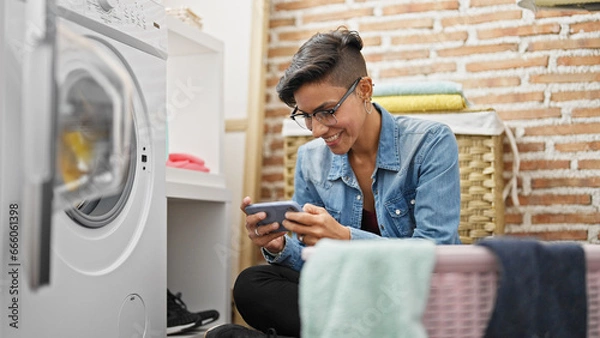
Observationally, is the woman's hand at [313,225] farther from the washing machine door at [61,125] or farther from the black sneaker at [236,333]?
the washing machine door at [61,125]

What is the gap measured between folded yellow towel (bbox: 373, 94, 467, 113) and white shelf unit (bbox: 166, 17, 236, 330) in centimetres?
58

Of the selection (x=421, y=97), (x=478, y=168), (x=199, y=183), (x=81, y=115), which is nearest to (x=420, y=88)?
(x=421, y=97)

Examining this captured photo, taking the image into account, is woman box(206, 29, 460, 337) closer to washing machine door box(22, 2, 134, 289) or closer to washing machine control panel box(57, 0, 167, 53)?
washing machine control panel box(57, 0, 167, 53)

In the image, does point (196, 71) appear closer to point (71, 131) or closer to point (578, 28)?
point (578, 28)

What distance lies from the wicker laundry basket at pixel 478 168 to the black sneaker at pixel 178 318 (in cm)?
85

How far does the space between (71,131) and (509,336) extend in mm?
680

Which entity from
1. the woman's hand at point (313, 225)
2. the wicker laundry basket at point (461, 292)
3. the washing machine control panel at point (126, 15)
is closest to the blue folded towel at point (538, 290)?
the wicker laundry basket at point (461, 292)

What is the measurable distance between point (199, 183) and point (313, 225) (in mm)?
731

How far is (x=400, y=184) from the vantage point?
5.36 feet

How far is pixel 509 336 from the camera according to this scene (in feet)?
3.09

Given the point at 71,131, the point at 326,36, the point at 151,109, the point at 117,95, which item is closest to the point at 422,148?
the point at 326,36

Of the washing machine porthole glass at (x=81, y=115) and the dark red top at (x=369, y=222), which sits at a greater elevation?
the washing machine porthole glass at (x=81, y=115)

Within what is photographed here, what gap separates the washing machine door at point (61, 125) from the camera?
75 cm

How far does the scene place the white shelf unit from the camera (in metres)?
2.10
